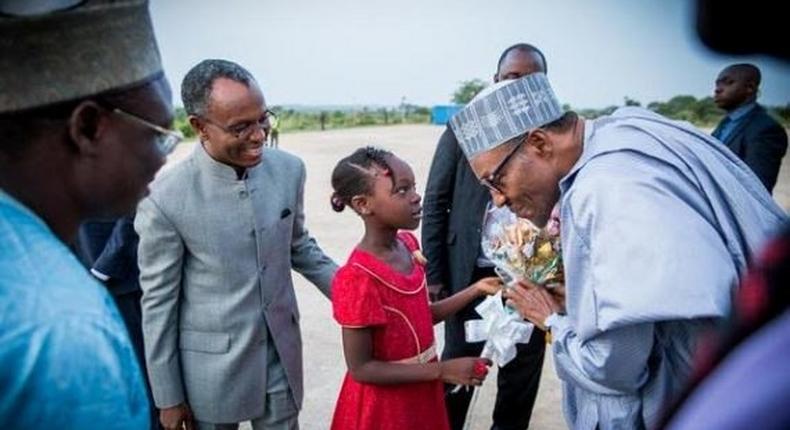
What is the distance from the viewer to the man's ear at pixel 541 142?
209 centimetres

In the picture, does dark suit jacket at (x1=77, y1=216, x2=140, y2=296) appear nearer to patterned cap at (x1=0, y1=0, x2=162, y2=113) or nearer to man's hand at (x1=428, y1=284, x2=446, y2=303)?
man's hand at (x1=428, y1=284, x2=446, y2=303)

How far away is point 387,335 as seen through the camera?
2.52 metres

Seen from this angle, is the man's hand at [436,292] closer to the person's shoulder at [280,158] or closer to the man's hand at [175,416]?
the person's shoulder at [280,158]

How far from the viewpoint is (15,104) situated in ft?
3.80

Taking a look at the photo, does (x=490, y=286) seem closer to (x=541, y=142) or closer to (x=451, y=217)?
(x=541, y=142)

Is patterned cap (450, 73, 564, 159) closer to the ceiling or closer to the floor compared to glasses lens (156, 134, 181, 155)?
closer to the floor

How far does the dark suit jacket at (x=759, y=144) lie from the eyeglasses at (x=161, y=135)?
5.44 meters

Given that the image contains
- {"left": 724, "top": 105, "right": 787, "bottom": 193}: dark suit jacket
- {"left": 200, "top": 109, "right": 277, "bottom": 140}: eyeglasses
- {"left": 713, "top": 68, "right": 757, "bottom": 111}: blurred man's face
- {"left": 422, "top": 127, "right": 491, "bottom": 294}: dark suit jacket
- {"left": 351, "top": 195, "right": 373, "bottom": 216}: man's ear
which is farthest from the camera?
{"left": 713, "top": 68, "right": 757, "bottom": 111}: blurred man's face

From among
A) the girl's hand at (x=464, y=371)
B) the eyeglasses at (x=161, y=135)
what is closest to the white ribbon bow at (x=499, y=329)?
the girl's hand at (x=464, y=371)

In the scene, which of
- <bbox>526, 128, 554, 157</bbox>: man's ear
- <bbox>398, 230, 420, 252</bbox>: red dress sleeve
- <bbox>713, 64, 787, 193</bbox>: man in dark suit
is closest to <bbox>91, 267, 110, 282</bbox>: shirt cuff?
<bbox>398, 230, 420, 252</bbox>: red dress sleeve

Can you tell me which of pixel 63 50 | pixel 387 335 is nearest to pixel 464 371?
pixel 387 335

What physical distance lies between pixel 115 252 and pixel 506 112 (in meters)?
1.87

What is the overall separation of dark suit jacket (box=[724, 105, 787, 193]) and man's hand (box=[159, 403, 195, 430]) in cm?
510

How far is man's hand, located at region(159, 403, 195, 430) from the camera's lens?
2.52m
